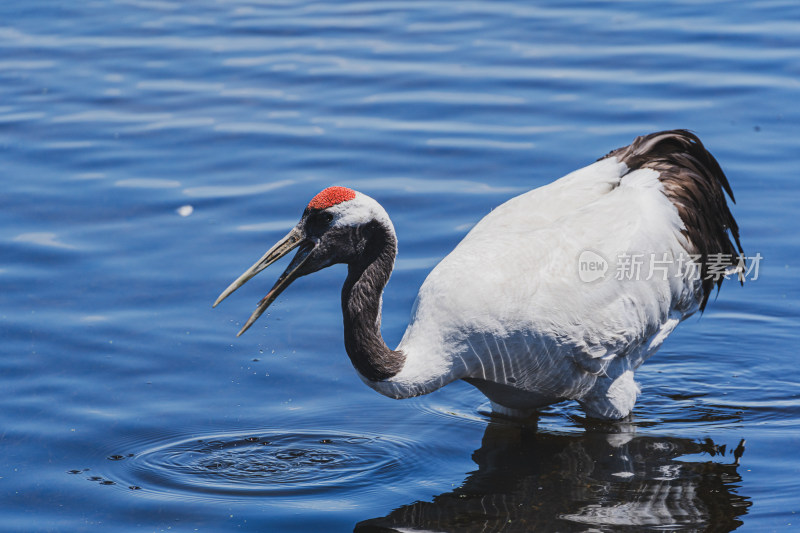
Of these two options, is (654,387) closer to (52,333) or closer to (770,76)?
(52,333)

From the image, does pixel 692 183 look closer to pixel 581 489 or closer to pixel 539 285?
pixel 539 285

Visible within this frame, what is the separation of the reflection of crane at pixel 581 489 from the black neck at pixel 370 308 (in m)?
0.66

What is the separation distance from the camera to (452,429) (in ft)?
21.2

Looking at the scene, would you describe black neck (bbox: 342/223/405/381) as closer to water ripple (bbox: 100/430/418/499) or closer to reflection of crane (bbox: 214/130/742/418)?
reflection of crane (bbox: 214/130/742/418)

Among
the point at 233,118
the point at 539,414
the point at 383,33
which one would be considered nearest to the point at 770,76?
the point at 383,33

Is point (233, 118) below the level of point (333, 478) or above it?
above

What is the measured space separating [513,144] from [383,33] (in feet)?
11.5

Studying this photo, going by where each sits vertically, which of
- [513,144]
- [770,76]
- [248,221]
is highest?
[770,76]

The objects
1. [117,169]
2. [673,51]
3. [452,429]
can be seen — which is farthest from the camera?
[673,51]

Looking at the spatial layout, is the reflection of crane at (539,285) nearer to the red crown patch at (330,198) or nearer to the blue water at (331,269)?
the red crown patch at (330,198)

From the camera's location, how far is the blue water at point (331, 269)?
5.79 metres

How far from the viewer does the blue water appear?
579cm

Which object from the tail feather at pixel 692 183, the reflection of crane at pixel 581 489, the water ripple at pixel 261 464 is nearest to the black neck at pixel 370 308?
the water ripple at pixel 261 464

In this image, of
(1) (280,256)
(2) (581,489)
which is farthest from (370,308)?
(2) (581,489)
